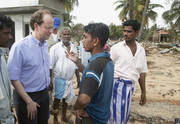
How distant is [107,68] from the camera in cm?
136

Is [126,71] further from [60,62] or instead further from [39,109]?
[39,109]

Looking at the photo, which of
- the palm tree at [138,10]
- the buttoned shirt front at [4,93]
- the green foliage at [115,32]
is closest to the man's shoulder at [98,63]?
the buttoned shirt front at [4,93]

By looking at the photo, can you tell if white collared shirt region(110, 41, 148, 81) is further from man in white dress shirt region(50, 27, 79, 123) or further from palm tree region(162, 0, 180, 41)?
palm tree region(162, 0, 180, 41)

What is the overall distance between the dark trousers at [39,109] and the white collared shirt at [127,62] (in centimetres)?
108

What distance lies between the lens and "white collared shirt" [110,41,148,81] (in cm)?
229

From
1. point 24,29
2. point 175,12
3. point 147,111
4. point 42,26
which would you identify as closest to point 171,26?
point 175,12

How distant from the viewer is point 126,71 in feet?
7.52

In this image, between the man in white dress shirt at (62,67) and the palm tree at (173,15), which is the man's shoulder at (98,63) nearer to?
the man in white dress shirt at (62,67)

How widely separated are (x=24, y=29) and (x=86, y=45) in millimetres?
8241

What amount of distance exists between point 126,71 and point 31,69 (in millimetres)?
1300

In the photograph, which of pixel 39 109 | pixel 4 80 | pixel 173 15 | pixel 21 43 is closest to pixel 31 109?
pixel 39 109

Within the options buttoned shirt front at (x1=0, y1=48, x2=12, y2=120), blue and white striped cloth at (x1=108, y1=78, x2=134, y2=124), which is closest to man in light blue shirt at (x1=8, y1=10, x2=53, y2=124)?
buttoned shirt front at (x1=0, y1=48, x2=12, y2=120)

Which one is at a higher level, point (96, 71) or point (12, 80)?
point (96, 71)

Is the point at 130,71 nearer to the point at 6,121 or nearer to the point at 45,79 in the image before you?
the point at 45,79
